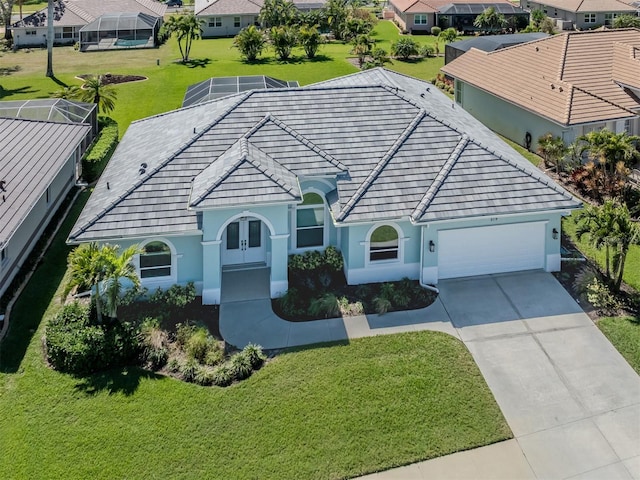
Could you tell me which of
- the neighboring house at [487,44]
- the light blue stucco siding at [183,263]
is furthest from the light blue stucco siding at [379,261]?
the neighboring house at [487,44]

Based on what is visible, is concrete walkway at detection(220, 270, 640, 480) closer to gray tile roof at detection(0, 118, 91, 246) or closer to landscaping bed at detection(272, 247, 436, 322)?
landscaping bed at detection(272, 247, 436, 322)

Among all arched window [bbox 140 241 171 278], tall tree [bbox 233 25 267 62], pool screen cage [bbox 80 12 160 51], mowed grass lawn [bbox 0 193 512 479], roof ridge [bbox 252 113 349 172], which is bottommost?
mowed grass lawn [bbox 0 193 512 479]

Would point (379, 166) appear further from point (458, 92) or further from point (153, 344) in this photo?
point (458, 92)

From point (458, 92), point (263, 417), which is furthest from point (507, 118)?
point (263, 417)

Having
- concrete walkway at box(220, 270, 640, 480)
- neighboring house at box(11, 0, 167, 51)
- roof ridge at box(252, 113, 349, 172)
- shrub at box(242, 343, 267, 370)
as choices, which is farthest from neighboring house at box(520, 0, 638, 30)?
shrub at box(242, 343, 267, 370)

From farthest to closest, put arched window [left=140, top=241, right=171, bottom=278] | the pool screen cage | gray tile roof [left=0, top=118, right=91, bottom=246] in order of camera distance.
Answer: the pool screen cage < gray tile roof [left=0, top=118, right=91, bottom=246] < arched window [left=140, top=241, right=171, bottom=278]

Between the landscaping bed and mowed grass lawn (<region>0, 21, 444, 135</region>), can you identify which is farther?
mowed grass lawn (<region>0, 21, 444, 135</region>)

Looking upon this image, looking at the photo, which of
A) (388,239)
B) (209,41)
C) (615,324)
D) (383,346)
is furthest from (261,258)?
(209,41)
